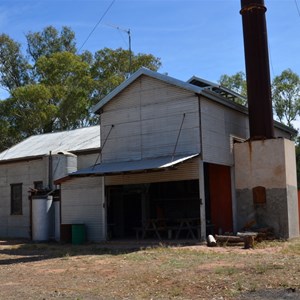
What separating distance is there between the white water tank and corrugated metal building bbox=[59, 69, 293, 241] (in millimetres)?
865

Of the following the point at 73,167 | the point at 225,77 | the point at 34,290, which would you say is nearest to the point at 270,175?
the point at 73,167

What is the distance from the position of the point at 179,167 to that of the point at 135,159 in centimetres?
205

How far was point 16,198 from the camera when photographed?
2728cm

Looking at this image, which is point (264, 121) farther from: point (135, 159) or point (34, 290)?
point (34, 290)

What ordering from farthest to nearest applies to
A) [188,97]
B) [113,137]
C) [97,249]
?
[113,137] < [188,97] < [97,249]

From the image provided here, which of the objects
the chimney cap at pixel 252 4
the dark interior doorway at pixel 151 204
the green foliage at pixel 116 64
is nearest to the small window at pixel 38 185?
the dark interior doorway at pixel 151 204

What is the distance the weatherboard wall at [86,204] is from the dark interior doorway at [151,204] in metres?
0.77

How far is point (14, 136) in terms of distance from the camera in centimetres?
4356

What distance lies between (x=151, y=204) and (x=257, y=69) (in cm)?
799

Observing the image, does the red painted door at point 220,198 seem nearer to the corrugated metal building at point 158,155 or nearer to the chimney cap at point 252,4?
the corrugated metal building at point 158,155

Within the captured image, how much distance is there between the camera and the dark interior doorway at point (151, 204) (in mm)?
22703

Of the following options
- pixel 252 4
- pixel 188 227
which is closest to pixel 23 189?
pixel 188 227

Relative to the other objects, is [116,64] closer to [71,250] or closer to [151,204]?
[151,204]

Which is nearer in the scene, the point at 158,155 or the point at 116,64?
the point at 158,155
